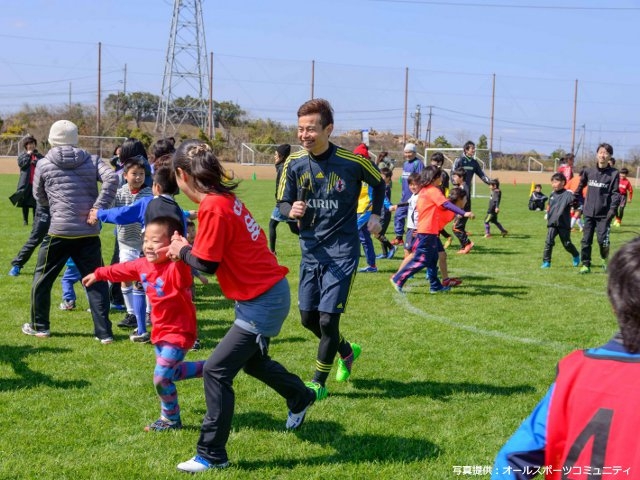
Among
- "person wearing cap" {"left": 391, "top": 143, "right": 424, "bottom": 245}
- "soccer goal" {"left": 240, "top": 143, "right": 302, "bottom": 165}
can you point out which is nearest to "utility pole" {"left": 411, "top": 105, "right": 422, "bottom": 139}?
"soccer goal" {"left": 240, "top": 143, "right": 302, "bottom": 165}

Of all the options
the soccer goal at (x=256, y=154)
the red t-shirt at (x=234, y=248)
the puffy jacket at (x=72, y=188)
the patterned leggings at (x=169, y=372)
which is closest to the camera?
the red t-shirt at (x=234, y=248)

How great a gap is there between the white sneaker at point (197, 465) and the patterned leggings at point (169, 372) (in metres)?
0.66

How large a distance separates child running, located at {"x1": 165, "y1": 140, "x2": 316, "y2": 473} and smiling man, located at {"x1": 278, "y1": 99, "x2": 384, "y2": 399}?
950 mm

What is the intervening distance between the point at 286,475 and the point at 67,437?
1561 millimetres

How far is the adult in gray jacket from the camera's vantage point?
7066 millimetres

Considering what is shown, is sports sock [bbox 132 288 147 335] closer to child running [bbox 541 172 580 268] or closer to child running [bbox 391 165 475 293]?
child running [bbox 391 165 475 293]

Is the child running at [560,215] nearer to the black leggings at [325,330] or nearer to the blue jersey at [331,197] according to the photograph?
the blue jersey at [331,197]

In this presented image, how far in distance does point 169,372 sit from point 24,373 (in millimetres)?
2072

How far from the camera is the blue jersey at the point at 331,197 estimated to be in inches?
211

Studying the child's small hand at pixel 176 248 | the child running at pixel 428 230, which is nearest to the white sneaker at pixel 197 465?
the child's small hand at pixel 176 248

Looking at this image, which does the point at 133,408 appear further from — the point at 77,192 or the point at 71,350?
the point at 77,192

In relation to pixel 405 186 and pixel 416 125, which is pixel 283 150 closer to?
pixel 405 186

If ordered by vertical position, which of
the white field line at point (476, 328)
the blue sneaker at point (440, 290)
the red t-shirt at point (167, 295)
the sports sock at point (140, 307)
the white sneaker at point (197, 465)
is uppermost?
the red t-shirt at point (167, 295)

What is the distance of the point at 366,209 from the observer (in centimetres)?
1127
